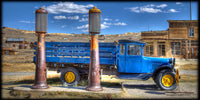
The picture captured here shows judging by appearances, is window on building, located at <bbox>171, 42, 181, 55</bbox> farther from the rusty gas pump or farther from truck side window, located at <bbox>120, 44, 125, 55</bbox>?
the rusty gas pump

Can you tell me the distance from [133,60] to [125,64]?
420 millimetres

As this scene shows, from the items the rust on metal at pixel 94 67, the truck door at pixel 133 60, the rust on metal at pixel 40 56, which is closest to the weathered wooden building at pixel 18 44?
the rust on metal at pixel 40 56

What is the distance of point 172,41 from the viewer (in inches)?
1148

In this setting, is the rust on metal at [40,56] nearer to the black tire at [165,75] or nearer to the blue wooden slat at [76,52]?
the blue wooden slat at [76,52]

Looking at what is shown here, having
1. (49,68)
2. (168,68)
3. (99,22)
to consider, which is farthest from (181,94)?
(49,68)

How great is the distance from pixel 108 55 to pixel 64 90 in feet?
9.44

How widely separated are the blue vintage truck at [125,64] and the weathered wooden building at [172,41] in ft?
60.4

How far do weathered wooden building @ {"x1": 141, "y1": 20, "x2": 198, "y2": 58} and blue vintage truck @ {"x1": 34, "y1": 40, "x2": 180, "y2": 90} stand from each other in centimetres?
1841

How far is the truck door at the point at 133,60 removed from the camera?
10664mm

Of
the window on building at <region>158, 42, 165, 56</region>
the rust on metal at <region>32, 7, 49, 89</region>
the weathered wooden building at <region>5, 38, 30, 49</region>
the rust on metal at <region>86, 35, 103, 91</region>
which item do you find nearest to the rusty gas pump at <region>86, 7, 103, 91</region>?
the rust on metal at <region>86, 35, 103, 91</region>

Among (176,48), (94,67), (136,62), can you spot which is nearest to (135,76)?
(136,62)

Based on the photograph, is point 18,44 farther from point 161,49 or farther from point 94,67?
point 94,67

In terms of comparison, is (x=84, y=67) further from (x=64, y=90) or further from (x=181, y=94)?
(x=181, y=94)

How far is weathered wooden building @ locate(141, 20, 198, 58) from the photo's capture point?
2905 cm
